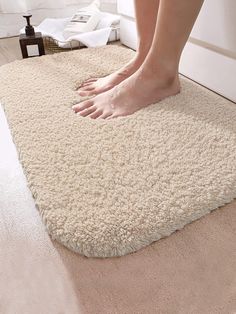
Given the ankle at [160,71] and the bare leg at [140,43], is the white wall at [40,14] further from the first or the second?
the ankle at [160,71]

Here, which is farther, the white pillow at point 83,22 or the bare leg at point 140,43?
the white pillow at point 83,22

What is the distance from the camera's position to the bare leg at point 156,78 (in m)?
0.80

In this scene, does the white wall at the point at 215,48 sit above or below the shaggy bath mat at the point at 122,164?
above

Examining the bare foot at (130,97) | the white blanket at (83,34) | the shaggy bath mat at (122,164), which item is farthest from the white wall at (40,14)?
the bare foot at (130,97)

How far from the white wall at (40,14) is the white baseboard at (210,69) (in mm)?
845

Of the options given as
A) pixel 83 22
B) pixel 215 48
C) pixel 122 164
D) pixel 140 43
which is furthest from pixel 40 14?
pixel 122 164

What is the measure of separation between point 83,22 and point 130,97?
72 cm

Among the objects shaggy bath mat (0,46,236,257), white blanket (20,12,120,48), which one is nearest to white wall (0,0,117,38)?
white blanket (20,12,120,48)

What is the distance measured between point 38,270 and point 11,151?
35 cm

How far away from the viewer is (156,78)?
2.94 feet

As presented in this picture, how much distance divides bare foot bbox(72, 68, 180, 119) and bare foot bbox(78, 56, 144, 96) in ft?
0.25

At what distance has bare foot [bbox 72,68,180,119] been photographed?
882mm

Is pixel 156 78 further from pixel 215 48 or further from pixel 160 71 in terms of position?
pixel 215 48

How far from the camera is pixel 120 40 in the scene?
1.51 m
